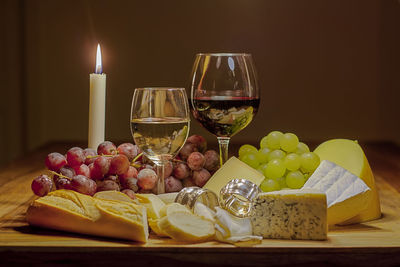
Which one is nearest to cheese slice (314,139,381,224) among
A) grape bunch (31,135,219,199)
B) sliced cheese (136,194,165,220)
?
grape bunch (31,135,219,199)

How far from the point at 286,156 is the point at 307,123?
261cm

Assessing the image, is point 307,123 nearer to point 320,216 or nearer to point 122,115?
point 122,115

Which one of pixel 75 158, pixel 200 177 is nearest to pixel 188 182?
pixel 200 177

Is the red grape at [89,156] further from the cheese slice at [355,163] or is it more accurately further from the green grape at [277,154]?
the cheese slice at [355,163]

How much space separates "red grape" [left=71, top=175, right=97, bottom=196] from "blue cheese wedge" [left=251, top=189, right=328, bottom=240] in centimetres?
33

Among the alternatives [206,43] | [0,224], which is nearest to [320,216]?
[0,224]

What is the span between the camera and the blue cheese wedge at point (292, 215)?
88 centimetres

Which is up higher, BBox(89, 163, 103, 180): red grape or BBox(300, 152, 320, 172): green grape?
BBox(300, 152, 320, 172): green grape

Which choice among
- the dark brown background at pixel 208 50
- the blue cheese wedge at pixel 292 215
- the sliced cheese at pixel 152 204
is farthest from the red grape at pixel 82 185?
the dark brown background at pixel 208 50

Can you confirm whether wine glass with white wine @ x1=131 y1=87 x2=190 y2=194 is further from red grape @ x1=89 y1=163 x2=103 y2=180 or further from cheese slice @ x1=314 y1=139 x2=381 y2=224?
cheese slice @ x1=314 y1=139 x2=381 y2=224

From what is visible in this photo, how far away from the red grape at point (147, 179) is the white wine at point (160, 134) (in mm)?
83

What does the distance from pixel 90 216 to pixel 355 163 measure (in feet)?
1.75

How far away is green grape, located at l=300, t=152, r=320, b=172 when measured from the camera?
1.12 metres

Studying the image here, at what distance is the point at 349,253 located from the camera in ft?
2.70
